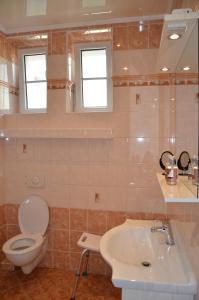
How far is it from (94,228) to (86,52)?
196 cm

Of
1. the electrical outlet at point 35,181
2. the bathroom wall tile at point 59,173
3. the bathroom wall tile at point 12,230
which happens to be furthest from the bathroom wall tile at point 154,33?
the bathroom wall tile at point 12,230

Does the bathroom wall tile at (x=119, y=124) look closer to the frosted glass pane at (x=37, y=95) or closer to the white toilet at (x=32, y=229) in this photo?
the frosted glass pane at (x=37, y=95)

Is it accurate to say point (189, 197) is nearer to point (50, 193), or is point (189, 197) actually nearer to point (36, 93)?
point (50, 193)

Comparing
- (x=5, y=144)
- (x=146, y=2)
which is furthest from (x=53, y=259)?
(x=146, y=2)

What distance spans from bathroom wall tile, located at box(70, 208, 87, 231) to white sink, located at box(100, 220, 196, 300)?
2.21ft

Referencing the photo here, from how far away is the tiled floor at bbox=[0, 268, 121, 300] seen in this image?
83.0 inches

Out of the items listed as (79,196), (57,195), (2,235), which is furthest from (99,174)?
(2,235)

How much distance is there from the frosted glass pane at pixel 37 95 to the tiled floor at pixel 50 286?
1877mm

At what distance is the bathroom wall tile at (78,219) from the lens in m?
2.45

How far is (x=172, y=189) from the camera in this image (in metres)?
1.18

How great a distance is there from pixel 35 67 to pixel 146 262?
2.38 meters

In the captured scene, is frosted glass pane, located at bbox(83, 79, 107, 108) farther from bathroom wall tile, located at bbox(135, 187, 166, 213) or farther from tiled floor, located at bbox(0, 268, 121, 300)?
tiled floor, located at bbox(0, 268, 121, 300)

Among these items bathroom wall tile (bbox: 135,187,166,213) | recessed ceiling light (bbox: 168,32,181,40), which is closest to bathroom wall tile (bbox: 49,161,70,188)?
bathroom wall tile (bbox: 135,187,166,213)

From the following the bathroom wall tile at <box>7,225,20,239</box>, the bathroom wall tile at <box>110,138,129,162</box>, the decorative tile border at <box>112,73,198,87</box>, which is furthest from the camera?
the bathroom wall tile at <box>7,225,20,239</box>
